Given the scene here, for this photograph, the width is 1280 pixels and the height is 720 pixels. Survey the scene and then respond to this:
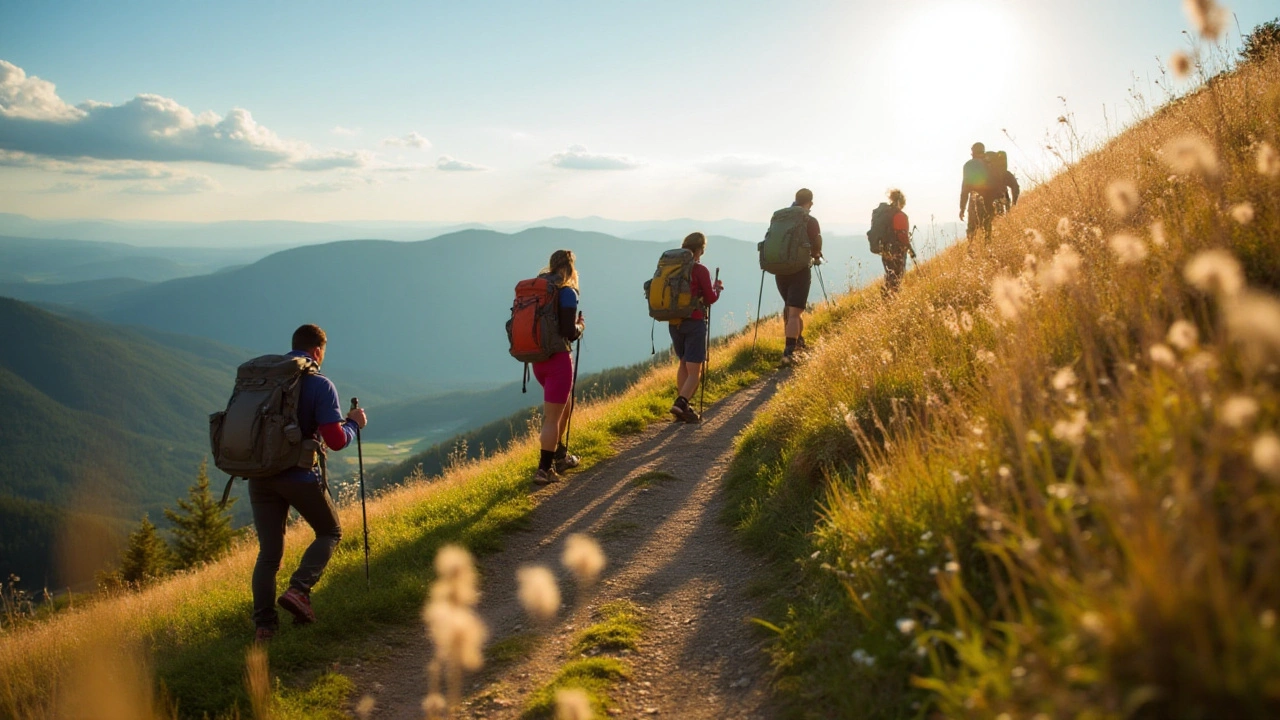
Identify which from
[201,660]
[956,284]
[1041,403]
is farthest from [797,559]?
[956,284]

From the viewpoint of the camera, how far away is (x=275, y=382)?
20.5 ft

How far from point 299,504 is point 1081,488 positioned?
233 inches

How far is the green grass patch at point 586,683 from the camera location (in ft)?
15.5

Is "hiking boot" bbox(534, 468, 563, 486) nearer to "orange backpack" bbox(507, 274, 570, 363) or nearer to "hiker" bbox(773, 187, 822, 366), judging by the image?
"orange backpack" bbox(507, 274, 570, 363)

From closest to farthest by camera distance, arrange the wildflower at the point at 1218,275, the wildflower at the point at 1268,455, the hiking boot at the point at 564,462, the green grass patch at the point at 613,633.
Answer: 1. the wildflower at the point at 1268,455
2. the wildflower at the point at 1218,275
3. the green grass patch at the point at 613,633
4. the hiking boot at the point at 564,462

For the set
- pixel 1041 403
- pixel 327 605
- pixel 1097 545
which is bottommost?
pixel 327 605

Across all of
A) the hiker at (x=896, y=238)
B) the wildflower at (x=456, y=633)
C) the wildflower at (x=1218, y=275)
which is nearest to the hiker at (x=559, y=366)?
the wildflower at (x=456, y=633)

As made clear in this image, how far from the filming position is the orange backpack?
9297 millimetres

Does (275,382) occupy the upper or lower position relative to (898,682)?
upper

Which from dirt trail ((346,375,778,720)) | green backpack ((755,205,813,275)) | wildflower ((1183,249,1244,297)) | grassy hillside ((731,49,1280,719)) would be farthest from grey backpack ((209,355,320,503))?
green backpack ((755,205,813,275))

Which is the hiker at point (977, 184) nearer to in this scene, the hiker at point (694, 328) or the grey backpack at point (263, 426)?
the hiker at point (694, 328)

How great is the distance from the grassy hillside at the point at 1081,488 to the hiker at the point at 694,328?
403 centimetres

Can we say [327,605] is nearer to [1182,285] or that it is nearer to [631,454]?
[631,454]

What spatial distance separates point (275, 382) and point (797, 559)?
4.48 m
